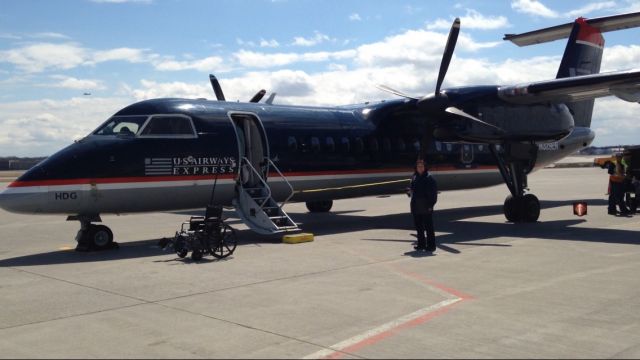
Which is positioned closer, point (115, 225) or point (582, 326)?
point (582, 326)

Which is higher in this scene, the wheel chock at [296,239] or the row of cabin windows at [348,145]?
the row of cabin windows at [348,145]

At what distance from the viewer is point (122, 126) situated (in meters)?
13.6

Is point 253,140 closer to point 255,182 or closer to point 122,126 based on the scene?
point 255,182

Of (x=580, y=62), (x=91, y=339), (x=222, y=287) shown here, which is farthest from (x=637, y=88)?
(x=91, y=339)

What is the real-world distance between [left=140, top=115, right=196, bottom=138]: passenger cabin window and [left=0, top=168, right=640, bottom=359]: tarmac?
8.71ft

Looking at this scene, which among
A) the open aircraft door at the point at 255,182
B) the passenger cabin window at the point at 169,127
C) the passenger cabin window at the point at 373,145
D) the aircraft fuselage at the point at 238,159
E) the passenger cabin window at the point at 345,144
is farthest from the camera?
the passenger cabin window at the point at 373,145

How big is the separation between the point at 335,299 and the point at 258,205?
6.93m

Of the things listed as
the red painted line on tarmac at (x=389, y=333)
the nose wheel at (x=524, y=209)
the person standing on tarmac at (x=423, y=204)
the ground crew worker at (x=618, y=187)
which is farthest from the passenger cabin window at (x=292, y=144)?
the ground crew worker at (x=618, y=187)

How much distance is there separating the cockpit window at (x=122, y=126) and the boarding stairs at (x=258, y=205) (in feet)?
8.91

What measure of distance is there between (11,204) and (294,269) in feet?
19.4

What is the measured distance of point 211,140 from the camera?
14609mm

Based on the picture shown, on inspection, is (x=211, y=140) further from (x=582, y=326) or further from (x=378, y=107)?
(x=582, y=326)

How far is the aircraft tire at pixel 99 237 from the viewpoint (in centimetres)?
1304

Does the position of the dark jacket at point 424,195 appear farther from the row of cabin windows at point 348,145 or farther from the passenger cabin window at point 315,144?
the passenger cabin window at point 315,144
